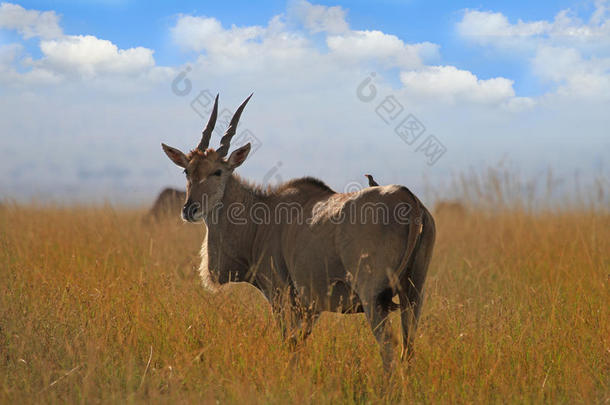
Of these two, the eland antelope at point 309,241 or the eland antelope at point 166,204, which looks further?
the eland antelope at point 166,204

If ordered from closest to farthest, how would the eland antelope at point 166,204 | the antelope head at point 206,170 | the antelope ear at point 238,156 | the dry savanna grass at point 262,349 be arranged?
the dry savanna grass at point 262,349, the antelope head at point 206,170, the antelope ear at point 238,156, the eland antelope at point 166,204

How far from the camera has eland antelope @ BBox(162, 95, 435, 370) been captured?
451cm

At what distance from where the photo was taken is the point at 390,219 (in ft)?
14.8

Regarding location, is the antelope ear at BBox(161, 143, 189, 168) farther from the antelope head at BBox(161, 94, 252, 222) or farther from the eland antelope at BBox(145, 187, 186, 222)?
the eland antelope at BBox(145, 187, 186, 222)

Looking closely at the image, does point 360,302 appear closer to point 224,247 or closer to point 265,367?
point 265,367

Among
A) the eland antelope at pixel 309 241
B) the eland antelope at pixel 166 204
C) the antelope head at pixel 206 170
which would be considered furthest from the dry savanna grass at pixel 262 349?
the eland antelope at pixel 166 204

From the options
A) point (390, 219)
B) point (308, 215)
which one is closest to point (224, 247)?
point (308, 215)

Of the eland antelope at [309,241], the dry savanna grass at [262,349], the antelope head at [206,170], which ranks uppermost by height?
the antelope head at [206,170]

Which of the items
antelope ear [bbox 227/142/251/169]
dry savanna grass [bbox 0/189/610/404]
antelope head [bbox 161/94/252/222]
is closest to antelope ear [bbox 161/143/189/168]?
antelope head [bbox 161/94/252/222]

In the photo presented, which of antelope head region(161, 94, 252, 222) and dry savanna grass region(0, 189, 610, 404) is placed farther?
antelope head region(161, 94, 252, 222)

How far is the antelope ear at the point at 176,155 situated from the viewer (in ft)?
20.5

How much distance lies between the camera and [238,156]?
247 inches

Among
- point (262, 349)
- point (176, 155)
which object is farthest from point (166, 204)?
point (262, 349)

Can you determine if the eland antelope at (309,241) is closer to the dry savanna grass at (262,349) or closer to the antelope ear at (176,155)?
the antelope ear at (176,155)
